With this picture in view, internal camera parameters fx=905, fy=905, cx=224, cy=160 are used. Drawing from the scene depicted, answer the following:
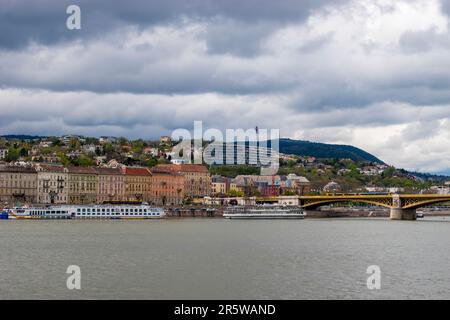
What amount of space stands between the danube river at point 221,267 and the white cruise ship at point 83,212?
4692 centimetres

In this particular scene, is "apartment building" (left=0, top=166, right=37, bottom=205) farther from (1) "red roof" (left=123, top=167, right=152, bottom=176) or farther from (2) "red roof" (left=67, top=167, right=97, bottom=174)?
(1) "red roof" (left=123, top=167, right=152, bottom=176)

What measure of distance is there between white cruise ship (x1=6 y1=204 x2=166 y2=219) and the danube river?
4692 centimetres

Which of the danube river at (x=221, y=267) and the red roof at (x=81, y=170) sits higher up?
the red roof at (x=81, y=170)

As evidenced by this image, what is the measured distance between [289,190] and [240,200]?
120ft

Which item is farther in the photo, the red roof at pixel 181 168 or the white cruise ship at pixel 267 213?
the red roof at pixel 181 168

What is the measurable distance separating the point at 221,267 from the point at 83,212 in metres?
72.2

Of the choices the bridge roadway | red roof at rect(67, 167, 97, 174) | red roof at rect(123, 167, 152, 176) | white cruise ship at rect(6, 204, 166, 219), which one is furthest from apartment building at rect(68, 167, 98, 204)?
the bridge roadway

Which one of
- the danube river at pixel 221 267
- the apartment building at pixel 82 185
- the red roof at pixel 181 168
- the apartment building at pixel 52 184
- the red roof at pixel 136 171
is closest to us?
the danube river at pixel 221 267

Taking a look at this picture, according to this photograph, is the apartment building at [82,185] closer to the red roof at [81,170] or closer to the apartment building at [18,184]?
the red roof at [81,170]

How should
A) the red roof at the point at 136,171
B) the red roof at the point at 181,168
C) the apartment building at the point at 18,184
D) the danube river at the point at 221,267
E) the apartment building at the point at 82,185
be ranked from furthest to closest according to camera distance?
the red roof at the point at 181,168 → the red roof at the point at 136,171 → the apartment building at the point at 82,185 → the apartment building at the point at 18,184 → the danube river at the point at 221,267

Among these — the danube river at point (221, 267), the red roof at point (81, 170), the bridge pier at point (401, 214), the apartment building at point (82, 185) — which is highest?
the red roof at point (81, 170)

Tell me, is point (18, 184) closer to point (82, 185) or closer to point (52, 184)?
point (52, 184)

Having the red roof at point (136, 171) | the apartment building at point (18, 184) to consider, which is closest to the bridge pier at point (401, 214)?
the red roof at point (136, 171)

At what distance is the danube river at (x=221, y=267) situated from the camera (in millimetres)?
32625
